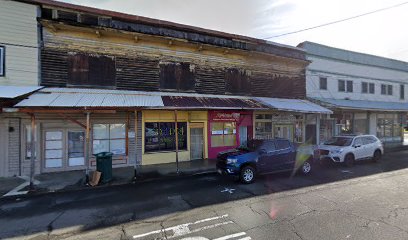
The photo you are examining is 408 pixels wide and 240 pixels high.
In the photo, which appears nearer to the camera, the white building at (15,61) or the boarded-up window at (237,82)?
the white building at (15,61)

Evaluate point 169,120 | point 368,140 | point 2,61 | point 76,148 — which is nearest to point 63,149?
point 76,148

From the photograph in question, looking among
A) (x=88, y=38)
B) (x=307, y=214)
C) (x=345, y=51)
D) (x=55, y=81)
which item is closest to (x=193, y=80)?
(x=88, y=38)

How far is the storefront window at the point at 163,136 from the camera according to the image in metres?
12.7

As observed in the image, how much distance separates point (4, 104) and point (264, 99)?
13.7 m

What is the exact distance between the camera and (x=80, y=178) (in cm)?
985

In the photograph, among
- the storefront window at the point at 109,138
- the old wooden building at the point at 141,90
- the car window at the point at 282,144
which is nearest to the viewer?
the car window at the point at 282,144

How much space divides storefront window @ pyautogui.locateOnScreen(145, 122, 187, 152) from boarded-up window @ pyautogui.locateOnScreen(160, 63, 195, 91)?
7.29ft

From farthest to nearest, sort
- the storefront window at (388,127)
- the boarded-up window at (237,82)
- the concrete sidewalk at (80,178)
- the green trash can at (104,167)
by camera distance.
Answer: the storefront window at (388,127)
the boarded-up window at (237,82)
the green trash can at (104,167)
the concrete sidewalk at (80,178)

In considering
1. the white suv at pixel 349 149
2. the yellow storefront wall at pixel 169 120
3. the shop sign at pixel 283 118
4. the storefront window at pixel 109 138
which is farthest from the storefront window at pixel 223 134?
the storefront window at pixel 109 138

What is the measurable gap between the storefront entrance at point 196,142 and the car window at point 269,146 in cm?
543

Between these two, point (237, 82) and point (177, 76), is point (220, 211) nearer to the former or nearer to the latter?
point (177, 76)

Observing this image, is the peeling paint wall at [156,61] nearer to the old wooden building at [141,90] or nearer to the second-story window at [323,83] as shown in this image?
the old wooden building at [141,90]

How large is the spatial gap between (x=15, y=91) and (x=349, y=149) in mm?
16041

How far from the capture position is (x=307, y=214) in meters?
5.76
